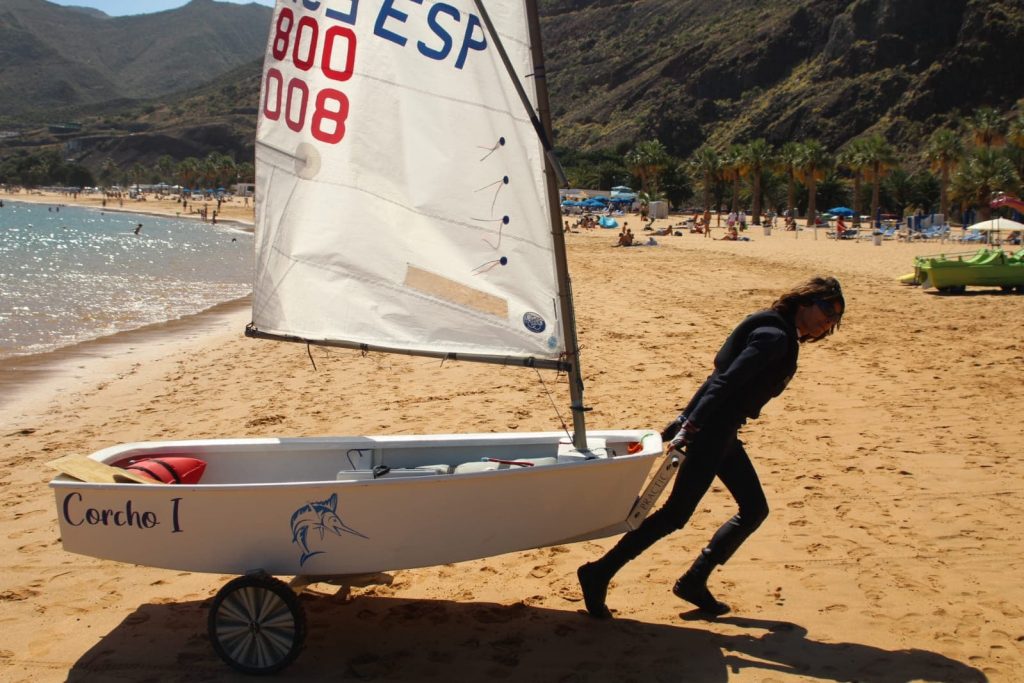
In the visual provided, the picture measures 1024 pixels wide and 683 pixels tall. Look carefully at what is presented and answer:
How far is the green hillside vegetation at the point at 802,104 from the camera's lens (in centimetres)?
5809

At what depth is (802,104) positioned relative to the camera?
9538 cm

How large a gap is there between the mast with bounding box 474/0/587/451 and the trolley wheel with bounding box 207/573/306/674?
1679 millimetres

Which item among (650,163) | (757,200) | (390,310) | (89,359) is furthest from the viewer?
(650,163)

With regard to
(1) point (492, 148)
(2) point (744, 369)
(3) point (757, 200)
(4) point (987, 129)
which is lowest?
(2) point (744, 369)

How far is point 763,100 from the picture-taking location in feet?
342

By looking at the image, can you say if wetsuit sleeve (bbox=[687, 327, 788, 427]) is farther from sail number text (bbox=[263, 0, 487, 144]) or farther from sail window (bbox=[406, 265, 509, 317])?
sail number text (bbox=[263, 0, 487, 144])

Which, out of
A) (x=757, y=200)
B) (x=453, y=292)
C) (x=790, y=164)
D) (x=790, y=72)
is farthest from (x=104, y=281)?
(x=790, y=72)

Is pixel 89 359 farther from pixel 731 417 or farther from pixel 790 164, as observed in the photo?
pixel 790 164

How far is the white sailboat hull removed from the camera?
4062mm

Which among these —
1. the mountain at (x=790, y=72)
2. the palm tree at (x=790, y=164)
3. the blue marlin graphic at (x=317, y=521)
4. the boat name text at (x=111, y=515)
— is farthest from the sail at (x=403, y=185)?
the mountain at (x=790, y=72)

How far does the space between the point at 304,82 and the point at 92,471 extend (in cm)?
227

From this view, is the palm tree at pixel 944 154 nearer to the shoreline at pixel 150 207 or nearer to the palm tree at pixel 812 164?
the palm tree at pixel 812 164

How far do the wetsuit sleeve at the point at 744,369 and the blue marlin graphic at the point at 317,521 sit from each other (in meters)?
1.66

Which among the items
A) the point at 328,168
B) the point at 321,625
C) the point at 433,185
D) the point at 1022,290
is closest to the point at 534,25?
the point at 433,185
